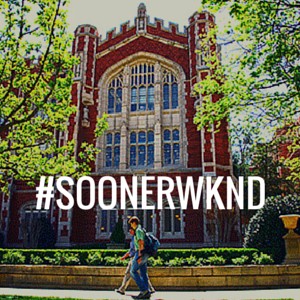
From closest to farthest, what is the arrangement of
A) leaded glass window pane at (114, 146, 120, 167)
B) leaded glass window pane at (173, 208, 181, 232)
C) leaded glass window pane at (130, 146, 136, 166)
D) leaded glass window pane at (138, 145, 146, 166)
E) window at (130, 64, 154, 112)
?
1. leaded glass window pane at (173, 208, 181, 232)
2. leaded glass window pane at (138, 145, 146, 166)
3. leaded glass window pane at (130, 146, 136, 166)
4. leaded glass window pane at (114, 146, 120, 167)
5. window at (130, 64, 154, 112)

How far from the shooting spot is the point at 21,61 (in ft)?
34.9

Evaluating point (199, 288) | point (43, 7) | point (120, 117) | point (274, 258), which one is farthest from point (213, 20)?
point (199, 288)

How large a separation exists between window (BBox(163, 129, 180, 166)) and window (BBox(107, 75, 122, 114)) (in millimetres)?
3752

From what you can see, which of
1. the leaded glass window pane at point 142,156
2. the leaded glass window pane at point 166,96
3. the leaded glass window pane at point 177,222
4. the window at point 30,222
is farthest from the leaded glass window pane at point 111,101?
the leaded glass window pane at point 177,222

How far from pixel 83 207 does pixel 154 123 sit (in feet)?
22.0

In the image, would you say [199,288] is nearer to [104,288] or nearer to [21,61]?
[104,288]

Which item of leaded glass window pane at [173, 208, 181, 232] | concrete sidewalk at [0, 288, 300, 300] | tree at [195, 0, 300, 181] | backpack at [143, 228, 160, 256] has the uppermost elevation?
→ tree at [195, 0, 300, 181]

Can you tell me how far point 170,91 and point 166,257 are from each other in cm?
1420

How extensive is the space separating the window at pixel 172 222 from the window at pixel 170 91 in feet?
20.4

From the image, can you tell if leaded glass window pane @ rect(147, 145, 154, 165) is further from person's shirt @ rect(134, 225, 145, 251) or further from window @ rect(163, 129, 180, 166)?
person's shirt @ rect(134, 225, 145, 251)

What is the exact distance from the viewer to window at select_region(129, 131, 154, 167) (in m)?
21.5

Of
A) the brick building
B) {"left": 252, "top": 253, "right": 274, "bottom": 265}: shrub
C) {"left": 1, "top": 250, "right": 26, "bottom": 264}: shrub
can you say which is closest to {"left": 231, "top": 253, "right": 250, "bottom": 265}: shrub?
{"left": 252, "top": 253, "right": 274, "bottom": 265}: shrub

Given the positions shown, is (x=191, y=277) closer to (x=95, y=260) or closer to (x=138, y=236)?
(x=138, y=236)

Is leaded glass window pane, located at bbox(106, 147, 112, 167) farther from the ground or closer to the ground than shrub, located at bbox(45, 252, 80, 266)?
farther from the ground
